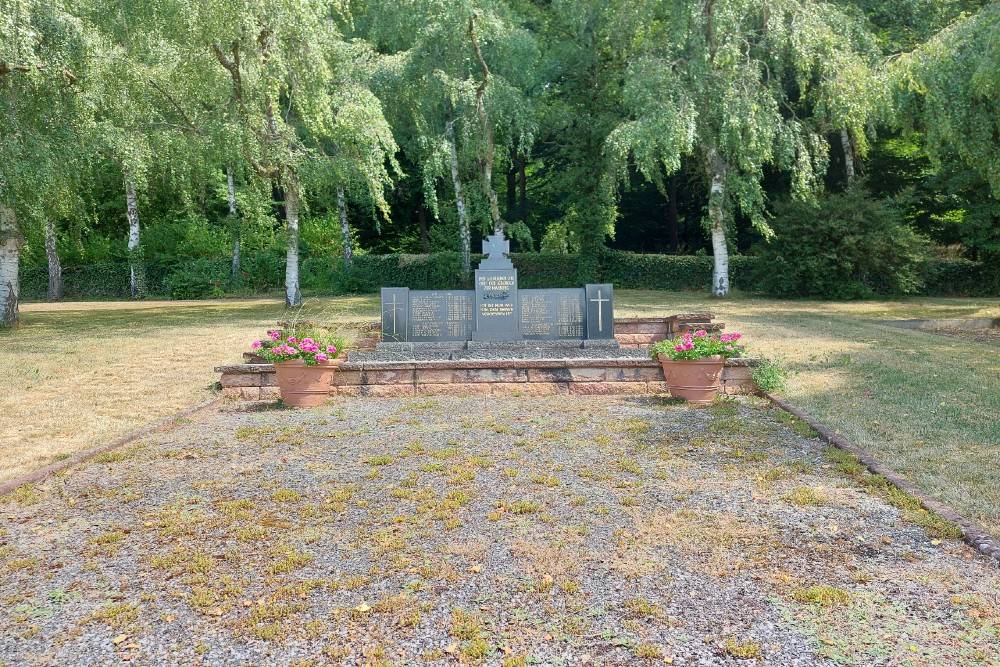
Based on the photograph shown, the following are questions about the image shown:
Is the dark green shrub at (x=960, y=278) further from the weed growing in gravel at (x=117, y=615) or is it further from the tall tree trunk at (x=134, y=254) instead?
the tall tree trunk at (x=134, y=254)

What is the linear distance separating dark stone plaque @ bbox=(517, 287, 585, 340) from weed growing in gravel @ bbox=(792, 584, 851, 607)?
8926 mm

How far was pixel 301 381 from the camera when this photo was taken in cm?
786

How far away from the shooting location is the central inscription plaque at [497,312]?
469 inches

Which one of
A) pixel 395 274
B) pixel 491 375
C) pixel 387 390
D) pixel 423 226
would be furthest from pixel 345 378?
pixel 423 226

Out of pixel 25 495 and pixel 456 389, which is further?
pixel 456 389

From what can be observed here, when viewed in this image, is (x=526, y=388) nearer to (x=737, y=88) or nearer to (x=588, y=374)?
(x=588, y=374)

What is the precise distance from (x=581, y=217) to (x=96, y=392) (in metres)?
20.5

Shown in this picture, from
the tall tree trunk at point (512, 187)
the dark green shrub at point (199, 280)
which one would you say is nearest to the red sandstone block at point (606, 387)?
the dark green shrub at point (199, 280)

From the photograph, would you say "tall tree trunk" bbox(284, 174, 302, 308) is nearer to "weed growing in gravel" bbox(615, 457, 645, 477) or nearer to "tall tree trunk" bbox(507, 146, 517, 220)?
"tall tree trunk" bbox(507, 146, 517, 220)

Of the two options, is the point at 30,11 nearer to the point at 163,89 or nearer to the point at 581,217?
the point at 163,89

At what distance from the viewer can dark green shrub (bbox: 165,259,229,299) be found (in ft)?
91.0

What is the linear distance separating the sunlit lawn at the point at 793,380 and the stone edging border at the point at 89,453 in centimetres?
20

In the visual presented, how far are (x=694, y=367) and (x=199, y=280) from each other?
79.3ft

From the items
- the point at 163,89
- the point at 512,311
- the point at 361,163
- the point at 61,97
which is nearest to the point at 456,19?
the point at 361,163
